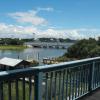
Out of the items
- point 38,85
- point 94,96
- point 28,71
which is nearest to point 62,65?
point 38,85

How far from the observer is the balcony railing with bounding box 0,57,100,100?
2.84 metres

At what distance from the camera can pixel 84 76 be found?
189 inches

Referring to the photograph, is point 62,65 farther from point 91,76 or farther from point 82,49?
point 82,49

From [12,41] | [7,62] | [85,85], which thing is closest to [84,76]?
[85,85]

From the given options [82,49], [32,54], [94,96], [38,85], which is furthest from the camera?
[32,54]

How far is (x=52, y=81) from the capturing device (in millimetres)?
3717

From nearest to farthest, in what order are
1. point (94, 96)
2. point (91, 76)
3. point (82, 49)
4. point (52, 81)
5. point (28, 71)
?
point (28, 71) < point (52, 81) < point (94, 96) < point (91, 76) < point (82, 49)

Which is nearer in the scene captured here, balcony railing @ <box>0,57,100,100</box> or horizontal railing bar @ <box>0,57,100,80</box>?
horizontal railing bar @ <box>0,57,100,80</box>

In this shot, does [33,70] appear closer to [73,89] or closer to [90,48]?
[73,89]

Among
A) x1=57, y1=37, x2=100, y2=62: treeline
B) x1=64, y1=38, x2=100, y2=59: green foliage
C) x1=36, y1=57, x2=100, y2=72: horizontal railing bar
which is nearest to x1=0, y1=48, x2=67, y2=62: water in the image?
x1=57, y1=37, x2=100, y2=62: treeline

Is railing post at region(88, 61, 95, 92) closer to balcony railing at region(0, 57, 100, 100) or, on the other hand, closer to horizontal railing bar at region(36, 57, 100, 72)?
balcony railing at region(0, 57, 100, 100)

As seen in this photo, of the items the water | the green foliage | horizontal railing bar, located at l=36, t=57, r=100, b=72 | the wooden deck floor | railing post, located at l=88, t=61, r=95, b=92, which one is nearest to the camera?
horizontal railing bar, located at l=36, t=57, r=100, b=72

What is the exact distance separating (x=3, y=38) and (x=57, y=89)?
127753 mm

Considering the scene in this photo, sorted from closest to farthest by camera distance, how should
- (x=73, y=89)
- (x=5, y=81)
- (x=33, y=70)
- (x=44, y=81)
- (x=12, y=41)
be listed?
1. (x=5, y=81)
2. (x=33, y=70)
3. (x=44, y=81)
4. (x=73, y=89)
5. (x=12, y=41)
